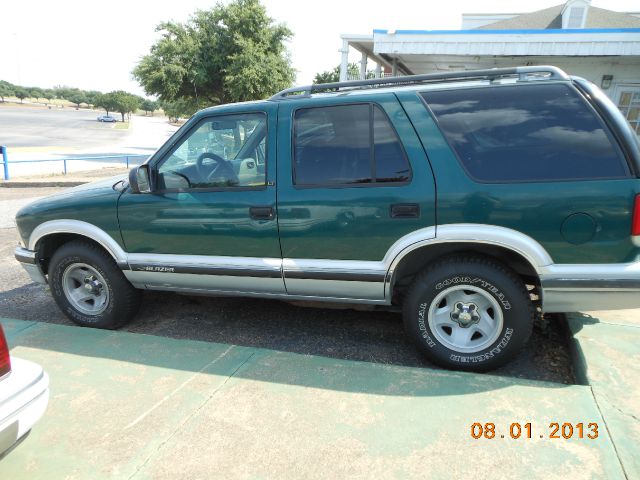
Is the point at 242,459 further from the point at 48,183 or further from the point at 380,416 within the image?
the point at 48,183

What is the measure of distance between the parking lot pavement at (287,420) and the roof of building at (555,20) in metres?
14.6

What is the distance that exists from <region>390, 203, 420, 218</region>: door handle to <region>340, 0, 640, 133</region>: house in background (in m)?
8.62

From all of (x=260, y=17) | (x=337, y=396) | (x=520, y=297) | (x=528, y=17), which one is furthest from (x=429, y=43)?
(x=260, y=17)

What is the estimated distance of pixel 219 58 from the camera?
18.8 meters

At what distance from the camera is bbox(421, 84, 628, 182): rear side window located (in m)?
2.71

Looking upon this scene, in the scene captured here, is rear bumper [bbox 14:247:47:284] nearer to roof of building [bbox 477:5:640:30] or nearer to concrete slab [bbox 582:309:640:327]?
concrete slab [bbox 582:309:640:327]

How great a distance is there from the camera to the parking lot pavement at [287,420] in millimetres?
2254

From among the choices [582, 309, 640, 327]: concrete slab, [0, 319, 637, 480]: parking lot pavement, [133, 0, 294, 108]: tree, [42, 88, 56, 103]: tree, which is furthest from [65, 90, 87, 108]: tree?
[582, 309, 640, 327]: concrete slab

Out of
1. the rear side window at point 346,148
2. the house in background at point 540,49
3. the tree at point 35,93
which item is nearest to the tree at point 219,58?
the house in background at point 540,49

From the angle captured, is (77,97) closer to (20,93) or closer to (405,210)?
(20,93)

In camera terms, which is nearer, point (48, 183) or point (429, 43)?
point (429, 43)

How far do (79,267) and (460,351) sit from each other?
10.5 feet

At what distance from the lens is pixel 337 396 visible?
2.81 metres

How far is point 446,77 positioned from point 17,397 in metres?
3.05
